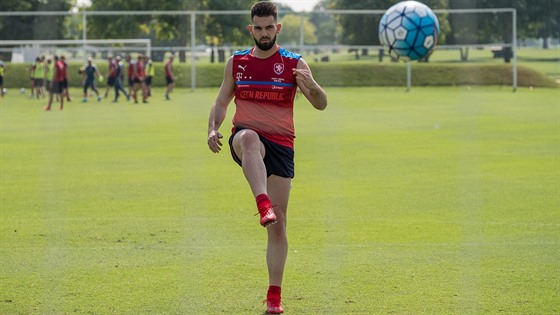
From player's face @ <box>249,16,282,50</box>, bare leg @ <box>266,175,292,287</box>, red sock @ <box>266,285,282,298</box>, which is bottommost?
red sock @ <box>266,285,282,298</box>

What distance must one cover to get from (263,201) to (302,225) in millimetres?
5460

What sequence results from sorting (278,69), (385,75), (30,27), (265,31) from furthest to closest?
(30,27)
(385,75)
(278,69)
(265,31)

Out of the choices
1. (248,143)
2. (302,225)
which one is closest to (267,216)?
(248,143)

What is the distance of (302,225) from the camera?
12.3m

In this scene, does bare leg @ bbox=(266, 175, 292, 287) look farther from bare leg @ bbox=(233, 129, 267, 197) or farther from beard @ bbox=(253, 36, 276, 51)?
beard @ bbox=(253, 36, 276, 51)

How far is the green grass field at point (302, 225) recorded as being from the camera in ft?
26.3

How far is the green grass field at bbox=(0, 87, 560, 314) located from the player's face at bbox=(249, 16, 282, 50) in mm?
1820

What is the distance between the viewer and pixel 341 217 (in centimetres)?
1292

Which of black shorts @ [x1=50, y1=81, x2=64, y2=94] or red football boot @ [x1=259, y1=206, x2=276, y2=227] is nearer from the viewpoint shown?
red football boot @ [x1=259, y1=206, x2=276, y2=227]

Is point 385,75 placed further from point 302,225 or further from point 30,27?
point 302,225

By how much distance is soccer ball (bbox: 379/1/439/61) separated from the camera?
81.7 feet

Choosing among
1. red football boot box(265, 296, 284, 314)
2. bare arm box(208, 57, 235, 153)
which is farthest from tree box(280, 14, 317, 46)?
red football boot box(265, 296, 284, 314)

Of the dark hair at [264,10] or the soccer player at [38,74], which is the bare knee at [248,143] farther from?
the soccer player at [38,74]

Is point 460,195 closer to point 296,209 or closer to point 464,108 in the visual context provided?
point 296,209
